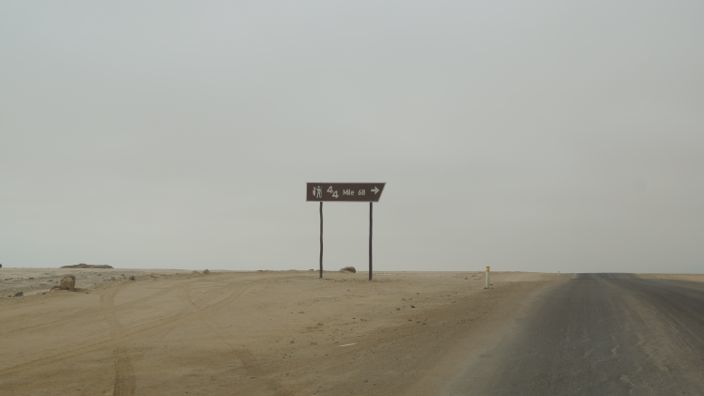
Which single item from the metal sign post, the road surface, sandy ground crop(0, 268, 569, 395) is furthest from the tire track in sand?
the metal sign post

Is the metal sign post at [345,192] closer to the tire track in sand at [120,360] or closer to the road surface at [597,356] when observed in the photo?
the tire track in sand at [120,360]

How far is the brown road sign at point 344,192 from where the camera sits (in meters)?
36.1

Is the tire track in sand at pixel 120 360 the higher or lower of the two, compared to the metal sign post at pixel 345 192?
lower

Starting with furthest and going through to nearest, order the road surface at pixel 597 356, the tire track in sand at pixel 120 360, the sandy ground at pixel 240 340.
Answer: the sandy ground at pixel 240 340, the tire track in sand at pixel 120 360, the road surface at pixel 597 356

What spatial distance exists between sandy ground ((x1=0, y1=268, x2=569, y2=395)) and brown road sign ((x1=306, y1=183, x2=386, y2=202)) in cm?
1117

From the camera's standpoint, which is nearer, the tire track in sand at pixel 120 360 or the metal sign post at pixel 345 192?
the tire track in sand at pixel 120 360

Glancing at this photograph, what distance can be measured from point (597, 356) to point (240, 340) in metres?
7.80

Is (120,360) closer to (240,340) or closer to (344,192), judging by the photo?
(240,340)

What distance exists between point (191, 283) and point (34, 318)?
40.4 feet

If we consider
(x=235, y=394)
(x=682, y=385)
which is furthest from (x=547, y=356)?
(x=235, y=394)

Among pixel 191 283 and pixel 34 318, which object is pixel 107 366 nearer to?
pixel 34 318

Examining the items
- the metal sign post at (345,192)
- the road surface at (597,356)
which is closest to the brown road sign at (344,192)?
the metal sign post at (345,192)

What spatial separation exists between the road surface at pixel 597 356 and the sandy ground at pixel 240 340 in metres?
0.62

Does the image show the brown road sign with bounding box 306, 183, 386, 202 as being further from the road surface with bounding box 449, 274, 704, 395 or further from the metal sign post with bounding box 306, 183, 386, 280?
the road surface with bounding box 449, 274, 704, 395
